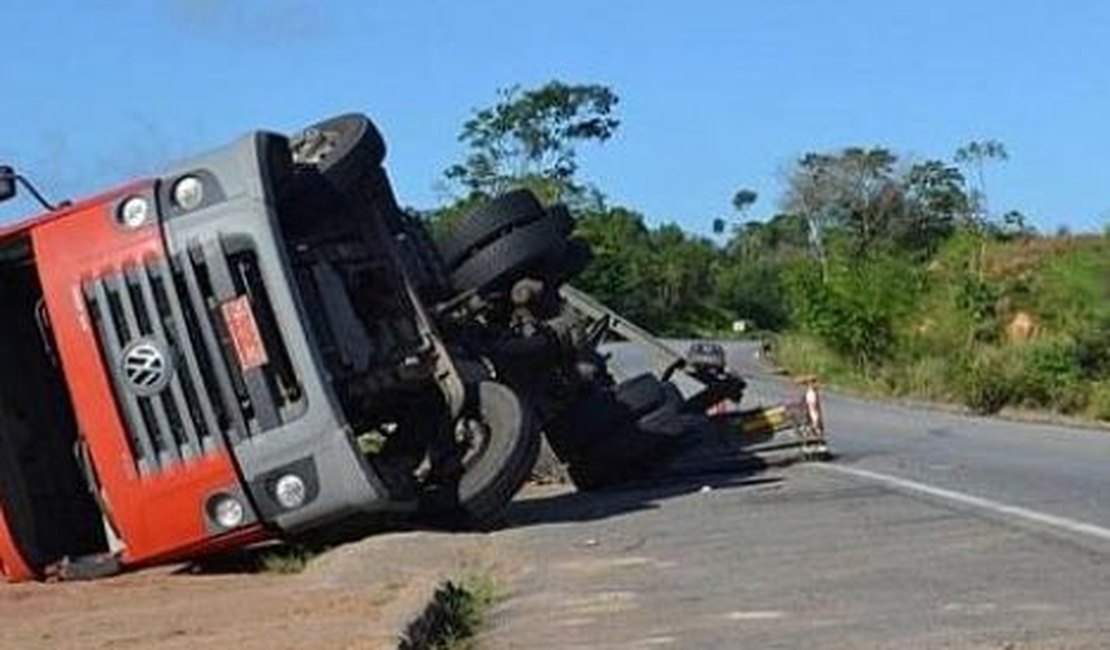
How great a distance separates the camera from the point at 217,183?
43.4 feet

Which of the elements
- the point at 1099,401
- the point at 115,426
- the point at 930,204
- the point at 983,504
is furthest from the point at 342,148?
the point at 930,204

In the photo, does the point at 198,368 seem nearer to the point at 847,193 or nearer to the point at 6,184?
the point at 6,184

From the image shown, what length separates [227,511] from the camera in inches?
510

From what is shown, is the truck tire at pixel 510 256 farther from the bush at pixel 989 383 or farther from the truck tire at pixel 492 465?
the bush at pixel 989 383

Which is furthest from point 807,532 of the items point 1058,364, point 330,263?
point 1058,364

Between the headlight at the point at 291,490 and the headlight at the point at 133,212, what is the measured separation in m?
1.82

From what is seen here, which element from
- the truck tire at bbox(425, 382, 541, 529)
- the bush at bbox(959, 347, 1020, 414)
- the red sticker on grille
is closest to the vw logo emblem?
the red sticker on grille

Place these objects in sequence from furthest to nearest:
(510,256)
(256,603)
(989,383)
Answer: (989,383)
(510,256)
(256,603)

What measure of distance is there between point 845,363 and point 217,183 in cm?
3627

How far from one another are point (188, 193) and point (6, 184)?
1412 millimetres

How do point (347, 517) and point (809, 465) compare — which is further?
point (809, 465)

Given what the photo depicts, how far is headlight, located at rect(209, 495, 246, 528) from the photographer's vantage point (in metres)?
12.9

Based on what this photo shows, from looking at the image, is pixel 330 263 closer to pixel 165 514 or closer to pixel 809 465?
pixel 165 514

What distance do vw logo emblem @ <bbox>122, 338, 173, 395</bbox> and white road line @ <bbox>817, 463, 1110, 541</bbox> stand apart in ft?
18.2
